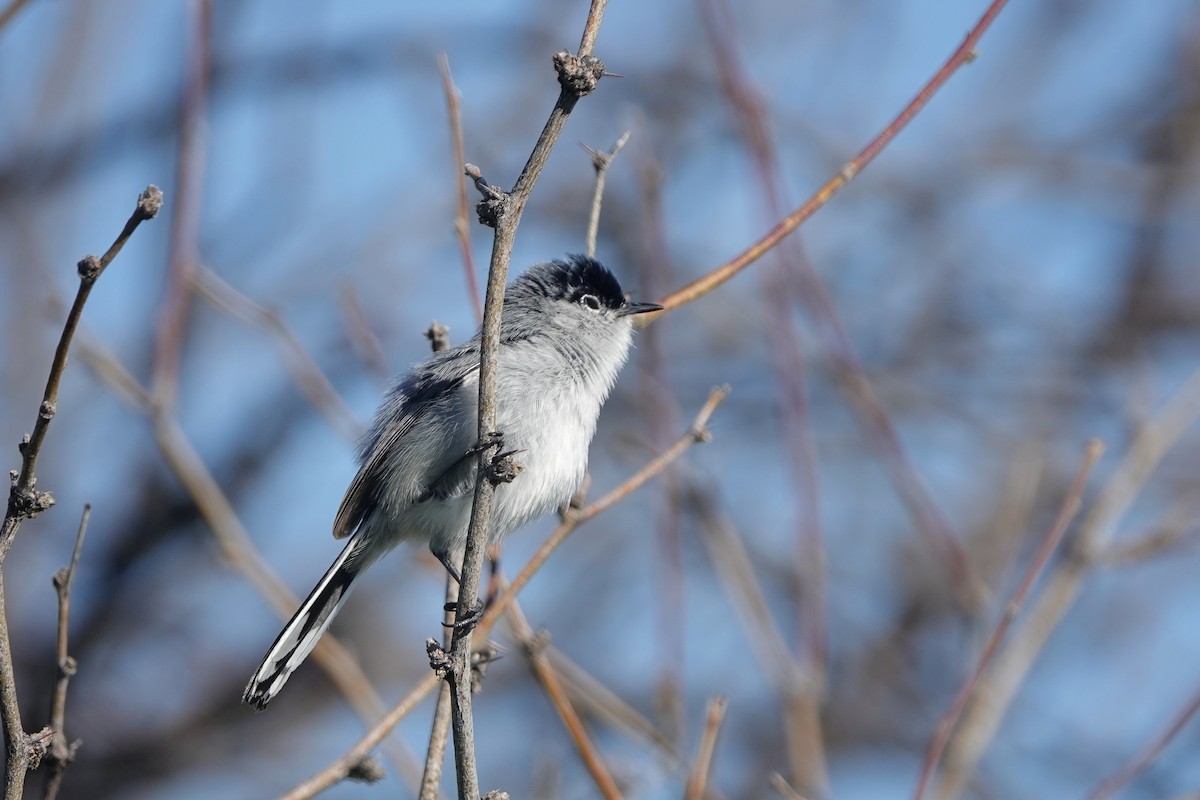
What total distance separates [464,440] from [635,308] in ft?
2.18

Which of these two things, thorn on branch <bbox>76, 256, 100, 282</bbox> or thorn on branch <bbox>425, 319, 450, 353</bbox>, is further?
thorn on branch <bbox>425, 319, 450, 353</bbox>

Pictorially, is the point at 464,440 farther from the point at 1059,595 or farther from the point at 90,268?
the point at 1059,595

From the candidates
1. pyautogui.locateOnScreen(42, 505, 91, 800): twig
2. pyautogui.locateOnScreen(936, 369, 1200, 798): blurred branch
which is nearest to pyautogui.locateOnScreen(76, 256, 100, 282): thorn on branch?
pyautogui.locateOnScreen(42, 505, 91, 800): twig

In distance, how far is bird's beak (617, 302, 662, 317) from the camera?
123 inches

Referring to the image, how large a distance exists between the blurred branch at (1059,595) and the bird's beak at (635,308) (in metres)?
1.28

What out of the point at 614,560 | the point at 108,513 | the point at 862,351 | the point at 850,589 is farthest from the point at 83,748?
the point at 862,351

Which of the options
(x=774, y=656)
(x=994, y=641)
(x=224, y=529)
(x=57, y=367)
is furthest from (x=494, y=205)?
(x=774, y=656)

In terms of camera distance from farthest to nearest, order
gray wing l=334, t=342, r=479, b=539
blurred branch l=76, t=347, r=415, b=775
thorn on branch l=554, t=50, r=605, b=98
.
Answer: gray wing l=334, t=342, r=479, b=539 < blurred branch l=76, t=347, r=415, b=775 < thorn on branch l=554, t=50, r=605, b=98

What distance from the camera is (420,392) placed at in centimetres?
308

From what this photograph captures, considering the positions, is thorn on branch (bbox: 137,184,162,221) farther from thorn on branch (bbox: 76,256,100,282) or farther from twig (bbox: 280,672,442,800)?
twig (bbox: 280,672,442,800)

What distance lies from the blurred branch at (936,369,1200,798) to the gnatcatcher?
45.5 inches

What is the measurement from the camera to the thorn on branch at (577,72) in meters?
1.79

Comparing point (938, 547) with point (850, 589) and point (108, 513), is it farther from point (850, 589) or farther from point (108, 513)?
point (108, 513)

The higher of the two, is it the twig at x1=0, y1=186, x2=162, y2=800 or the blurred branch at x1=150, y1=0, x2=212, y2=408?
the blurred branch at x1=150, y1=0, x2=212, y2=408
